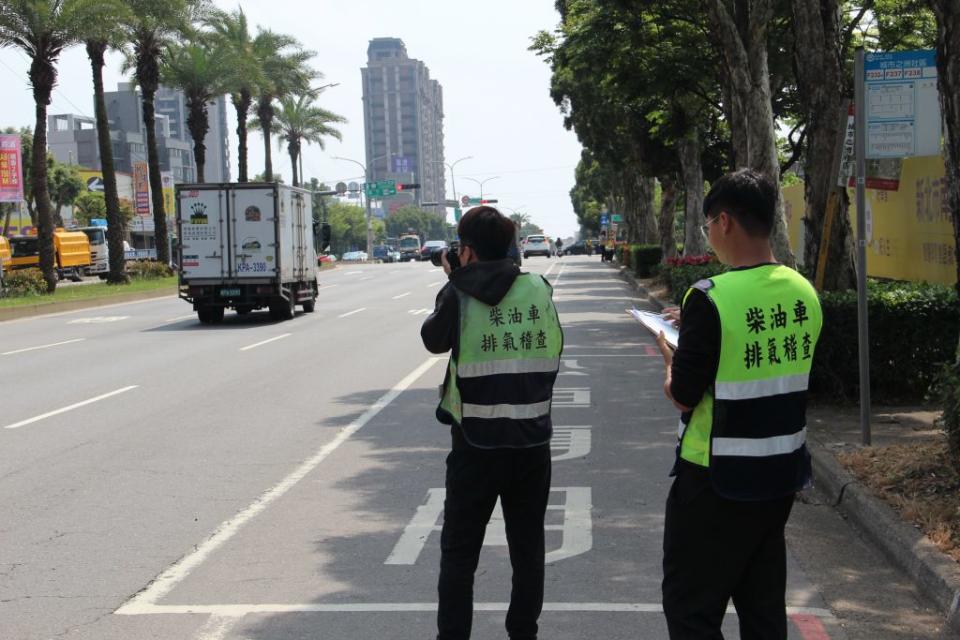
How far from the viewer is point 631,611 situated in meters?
5.18

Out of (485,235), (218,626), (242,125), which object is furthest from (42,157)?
(485,235)

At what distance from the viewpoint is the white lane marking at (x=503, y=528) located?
20.2 feet

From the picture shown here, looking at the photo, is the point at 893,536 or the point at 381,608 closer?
the point at 381,608

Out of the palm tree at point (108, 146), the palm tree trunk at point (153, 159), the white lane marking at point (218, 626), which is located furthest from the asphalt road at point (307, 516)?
the palm tree trunk at point (153, 159)

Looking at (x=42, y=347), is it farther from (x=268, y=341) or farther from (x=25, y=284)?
(x=25, y=284)

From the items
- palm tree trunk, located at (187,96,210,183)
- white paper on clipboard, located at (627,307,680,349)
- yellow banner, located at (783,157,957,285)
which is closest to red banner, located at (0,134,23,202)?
palm tree trunk, located at (187,96,210,183)

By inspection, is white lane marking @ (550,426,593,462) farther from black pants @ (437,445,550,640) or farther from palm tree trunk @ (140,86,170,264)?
palm tree trunk @ (140,86,170,264)

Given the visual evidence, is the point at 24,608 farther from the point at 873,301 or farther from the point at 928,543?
the point at 873,301

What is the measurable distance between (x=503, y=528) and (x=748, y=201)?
12.5ft

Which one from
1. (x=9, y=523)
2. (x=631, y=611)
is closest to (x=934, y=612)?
(x=631, y=611)

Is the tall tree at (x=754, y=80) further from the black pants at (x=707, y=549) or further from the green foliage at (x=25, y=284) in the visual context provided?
the green foliage at (x=25, y=284)

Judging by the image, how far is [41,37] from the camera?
34.0 meters

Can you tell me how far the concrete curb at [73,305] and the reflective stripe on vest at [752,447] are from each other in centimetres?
2700

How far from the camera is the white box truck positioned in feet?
77.9
